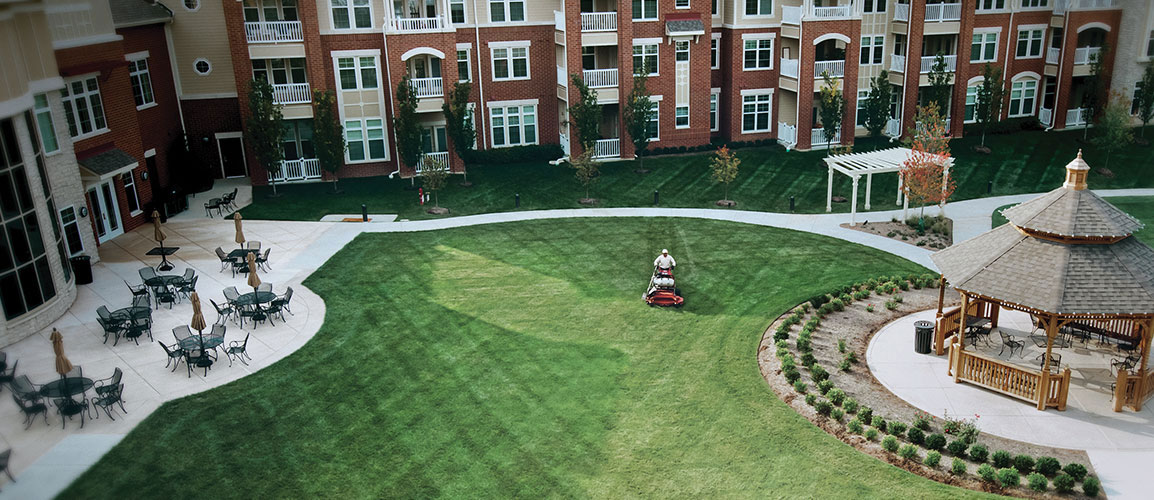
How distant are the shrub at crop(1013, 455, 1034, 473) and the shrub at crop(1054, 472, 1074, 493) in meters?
0.54

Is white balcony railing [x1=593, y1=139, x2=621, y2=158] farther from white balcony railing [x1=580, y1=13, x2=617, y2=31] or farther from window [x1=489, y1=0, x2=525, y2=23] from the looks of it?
window [x1=489, y1=0, x2=525, y2=23]

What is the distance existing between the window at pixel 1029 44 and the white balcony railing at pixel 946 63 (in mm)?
4059

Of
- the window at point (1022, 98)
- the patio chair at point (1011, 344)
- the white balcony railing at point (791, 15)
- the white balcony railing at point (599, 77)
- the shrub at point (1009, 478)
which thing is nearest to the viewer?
the shrub at point (1009, 478)

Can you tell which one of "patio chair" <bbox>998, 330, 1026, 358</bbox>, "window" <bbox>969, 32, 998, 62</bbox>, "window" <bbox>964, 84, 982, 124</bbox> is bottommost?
"patio chair" <bbox>998, 330, 1026, 358</bbox>

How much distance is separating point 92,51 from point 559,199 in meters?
18.6

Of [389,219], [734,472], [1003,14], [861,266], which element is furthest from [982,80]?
[734,472]

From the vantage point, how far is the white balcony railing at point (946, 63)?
4084cm

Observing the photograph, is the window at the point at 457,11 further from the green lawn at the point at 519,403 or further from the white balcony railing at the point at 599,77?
the green lawn at the point at 519,403

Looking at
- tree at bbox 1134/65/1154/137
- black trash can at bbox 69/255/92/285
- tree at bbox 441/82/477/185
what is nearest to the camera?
black trash can at bbox 69/255/92/285

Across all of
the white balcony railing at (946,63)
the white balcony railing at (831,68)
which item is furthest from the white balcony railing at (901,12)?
the white balcony railing at (831,68)

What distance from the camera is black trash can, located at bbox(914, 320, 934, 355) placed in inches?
781

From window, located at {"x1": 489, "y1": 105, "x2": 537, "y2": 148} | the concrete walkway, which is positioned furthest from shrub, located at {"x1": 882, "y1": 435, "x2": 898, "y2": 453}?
window, located at {"x1": 489, "y1": 105, "x2": 537, "y2": 148}

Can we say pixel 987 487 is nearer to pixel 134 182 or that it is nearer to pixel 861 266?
pixel 861 266

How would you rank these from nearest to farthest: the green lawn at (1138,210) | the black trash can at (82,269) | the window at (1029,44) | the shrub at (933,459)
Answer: the shrub at (933,459), the black trash can at (82,269), the green lawn at (1138,210), the window at (1029,44)
